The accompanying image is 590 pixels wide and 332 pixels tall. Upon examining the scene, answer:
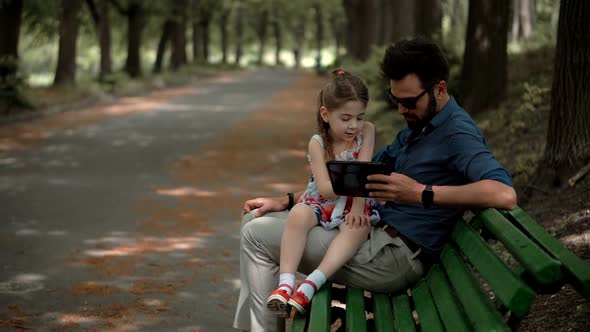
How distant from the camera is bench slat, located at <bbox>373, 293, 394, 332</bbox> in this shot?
12.4ft

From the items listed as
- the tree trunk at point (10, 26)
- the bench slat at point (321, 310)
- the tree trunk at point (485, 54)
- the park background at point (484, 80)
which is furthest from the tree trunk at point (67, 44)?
the bench slat at point (321, 310)

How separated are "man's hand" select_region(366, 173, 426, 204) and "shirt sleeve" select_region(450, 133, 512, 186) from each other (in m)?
0.22

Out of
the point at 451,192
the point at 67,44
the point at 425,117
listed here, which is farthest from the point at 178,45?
the point at 451,192

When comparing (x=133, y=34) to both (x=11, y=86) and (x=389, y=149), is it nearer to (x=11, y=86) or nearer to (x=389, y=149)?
(x=11, y=86)

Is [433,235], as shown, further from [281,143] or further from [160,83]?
[160,83]

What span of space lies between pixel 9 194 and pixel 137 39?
1051 inches

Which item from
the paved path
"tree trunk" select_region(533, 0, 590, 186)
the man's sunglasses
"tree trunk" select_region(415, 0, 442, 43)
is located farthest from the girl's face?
"tree trunk" select_region(415, 0, 442, 43)

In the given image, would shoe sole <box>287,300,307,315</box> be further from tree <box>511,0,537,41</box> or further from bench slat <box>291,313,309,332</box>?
tree <box>511,0,537,41</box>

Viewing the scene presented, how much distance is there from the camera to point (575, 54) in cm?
737

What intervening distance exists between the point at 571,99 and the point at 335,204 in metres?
3.81

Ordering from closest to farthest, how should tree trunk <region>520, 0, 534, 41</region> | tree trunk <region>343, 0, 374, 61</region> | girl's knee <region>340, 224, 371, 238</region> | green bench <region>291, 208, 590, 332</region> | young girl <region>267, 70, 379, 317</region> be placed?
green bench <region>291, 208, 590, 332</region>
young girl <region>267, 70, 379, 317</region>
girl's knee <region>340, 224, 371, 238</region>
tree trunk <region>520, 0, 534, 41</region>
tree trunk <region>343, 0, 374, 61</region>

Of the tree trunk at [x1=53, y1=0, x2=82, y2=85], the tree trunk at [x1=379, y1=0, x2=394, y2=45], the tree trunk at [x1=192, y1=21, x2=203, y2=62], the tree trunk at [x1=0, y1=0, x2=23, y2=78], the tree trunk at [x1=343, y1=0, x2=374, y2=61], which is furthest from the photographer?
the tree trunk at [x1=192, y1=21, x2=203, y2=62]

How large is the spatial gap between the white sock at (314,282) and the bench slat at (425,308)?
1.53 feet

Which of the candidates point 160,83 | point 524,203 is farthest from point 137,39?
point 524,203
